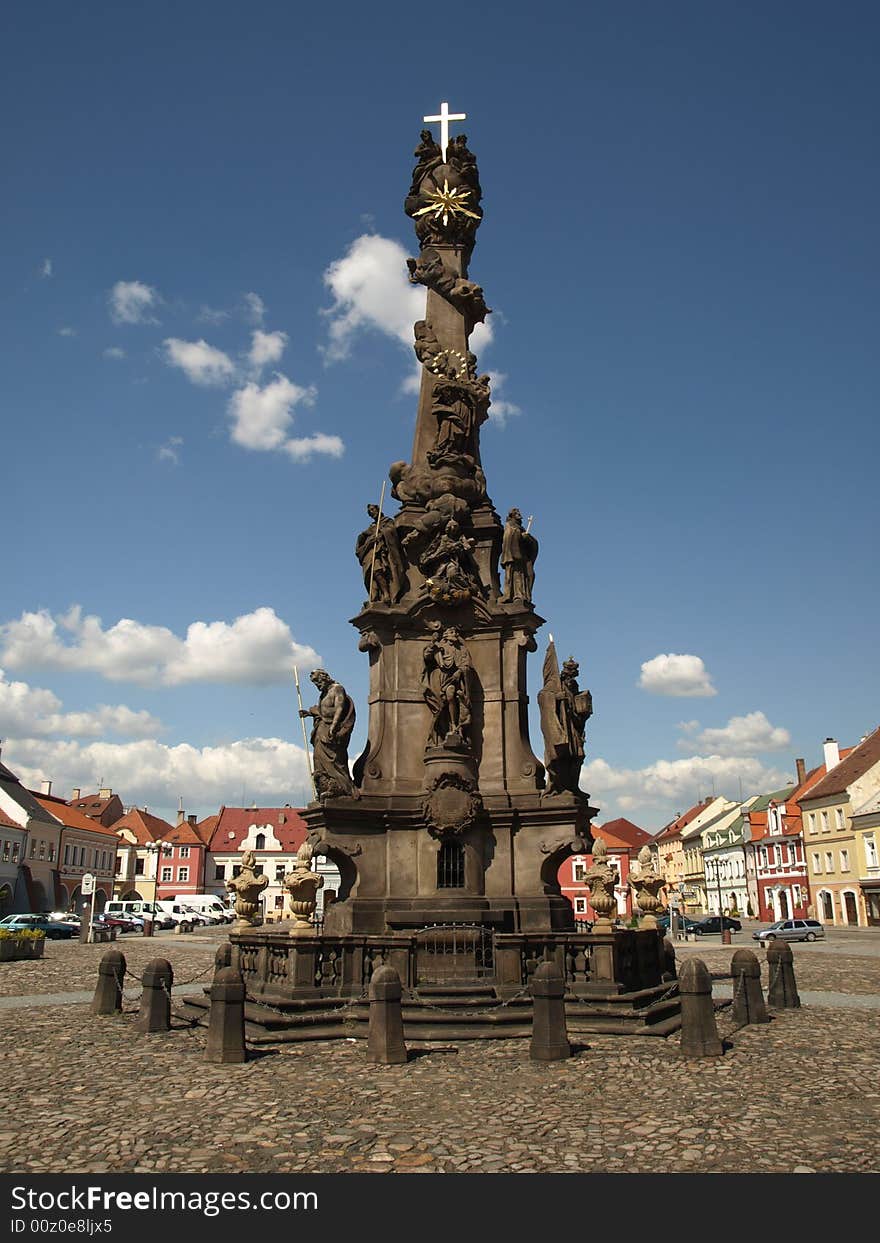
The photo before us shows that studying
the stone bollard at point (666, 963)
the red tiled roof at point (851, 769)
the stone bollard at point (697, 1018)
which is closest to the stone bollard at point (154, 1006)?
the stone bollard at point (697, 1018)

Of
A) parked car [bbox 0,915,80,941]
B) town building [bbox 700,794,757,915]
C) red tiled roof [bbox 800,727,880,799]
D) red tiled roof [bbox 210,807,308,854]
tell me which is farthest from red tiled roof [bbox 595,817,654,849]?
parked car [bbox 0,915,80,941]

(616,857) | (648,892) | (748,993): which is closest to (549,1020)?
(748,993)

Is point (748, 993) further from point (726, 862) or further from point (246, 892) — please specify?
point (726, 862)

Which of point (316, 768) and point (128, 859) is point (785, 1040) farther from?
point (128, 859)

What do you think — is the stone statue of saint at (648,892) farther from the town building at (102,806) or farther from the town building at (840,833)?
the town building at (102,806)

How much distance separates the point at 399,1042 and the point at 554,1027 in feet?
5.70

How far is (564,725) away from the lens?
53.5 feet

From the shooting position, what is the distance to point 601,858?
1479cm

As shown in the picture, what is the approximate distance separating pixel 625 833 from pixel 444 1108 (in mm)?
104663

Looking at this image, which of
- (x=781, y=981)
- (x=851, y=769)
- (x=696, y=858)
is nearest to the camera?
(x=781, y=981)

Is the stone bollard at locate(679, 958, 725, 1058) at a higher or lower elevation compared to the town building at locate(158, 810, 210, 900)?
lower

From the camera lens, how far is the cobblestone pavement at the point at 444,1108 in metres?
7.27

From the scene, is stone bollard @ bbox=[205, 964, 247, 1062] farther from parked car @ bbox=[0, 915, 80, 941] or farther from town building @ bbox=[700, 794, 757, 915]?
town building @ bbox=[700, 794, 757, 915]

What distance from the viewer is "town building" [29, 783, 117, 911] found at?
235 ft
